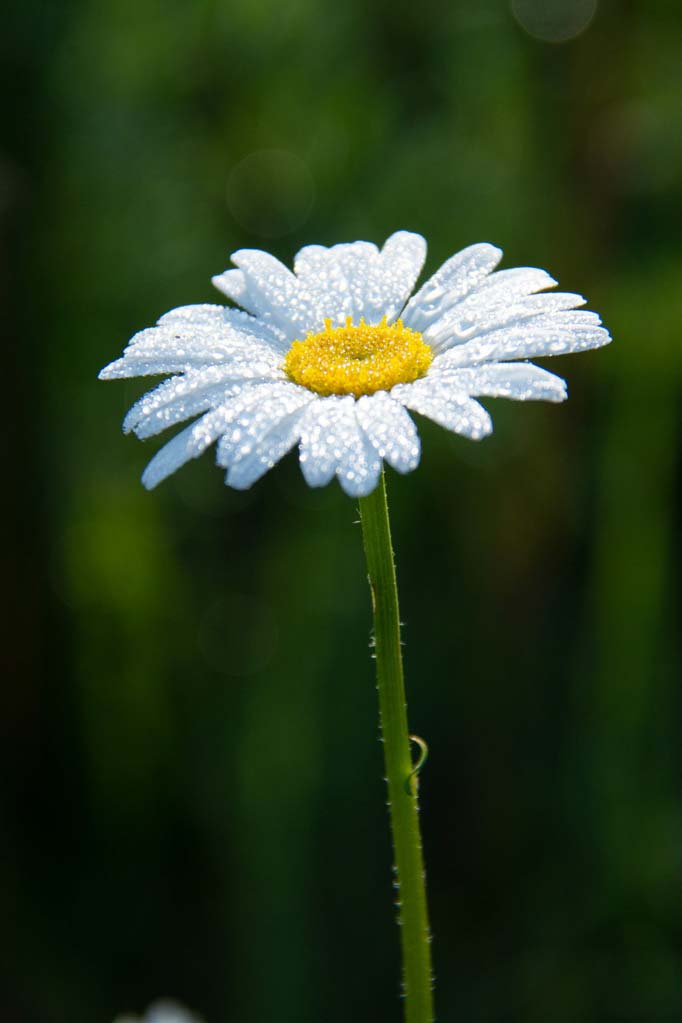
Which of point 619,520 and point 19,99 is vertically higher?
point 19,99

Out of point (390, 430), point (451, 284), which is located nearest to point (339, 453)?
point (390, 430)

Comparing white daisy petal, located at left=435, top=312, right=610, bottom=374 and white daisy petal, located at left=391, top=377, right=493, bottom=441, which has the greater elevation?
white daisy petal, located at left=435, top=312, right=610, bottom=374

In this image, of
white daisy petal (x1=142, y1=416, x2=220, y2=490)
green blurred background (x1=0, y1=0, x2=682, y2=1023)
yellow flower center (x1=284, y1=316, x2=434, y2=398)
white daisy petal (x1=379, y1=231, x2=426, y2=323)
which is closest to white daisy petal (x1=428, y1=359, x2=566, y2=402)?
yellow flower center (x1=284, y1=316, x2=434, y2=398)

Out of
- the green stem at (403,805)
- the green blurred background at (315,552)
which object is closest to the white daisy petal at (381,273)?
the green stem at (403,805)

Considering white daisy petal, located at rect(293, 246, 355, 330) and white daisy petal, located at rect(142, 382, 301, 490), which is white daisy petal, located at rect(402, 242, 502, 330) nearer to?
white daisy petal, located at rect(293, 246, 355, 330)

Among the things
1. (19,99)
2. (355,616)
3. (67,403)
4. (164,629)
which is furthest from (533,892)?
(19,99)

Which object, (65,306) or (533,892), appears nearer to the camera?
(533,892)

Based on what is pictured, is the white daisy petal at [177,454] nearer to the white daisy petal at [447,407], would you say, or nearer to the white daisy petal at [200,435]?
the white daisy petal at [200,435]

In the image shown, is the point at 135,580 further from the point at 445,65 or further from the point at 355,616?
the point at 445,65
